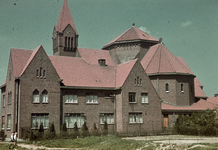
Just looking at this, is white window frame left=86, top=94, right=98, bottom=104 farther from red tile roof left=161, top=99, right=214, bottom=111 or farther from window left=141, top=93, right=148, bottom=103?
red tile roof left=161, top=99, right=214, bottom=111

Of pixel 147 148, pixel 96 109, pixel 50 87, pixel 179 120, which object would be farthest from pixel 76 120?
pixel 147 148

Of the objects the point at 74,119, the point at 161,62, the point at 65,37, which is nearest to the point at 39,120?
the point at 74,119

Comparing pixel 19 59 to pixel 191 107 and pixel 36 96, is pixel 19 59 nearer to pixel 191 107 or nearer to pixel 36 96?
pixel 36 96

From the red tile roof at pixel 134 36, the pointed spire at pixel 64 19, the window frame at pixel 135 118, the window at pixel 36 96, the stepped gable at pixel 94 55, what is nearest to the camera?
the window at pixel 36 96

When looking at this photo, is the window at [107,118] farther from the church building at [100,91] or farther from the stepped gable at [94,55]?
the stepped gable at [94,55]

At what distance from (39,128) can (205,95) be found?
109 ft

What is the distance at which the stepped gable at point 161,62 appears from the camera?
46.6 meters

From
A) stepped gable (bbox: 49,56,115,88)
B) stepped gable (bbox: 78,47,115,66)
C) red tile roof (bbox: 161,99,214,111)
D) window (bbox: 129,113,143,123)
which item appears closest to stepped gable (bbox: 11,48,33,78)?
stepped gable (bbox: 49,56,115,88)

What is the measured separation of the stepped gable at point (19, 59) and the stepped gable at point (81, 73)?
4.29m

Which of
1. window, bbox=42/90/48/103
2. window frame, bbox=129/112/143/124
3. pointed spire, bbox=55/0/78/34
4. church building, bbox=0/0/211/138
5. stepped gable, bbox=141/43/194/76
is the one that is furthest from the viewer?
pointed spire, bbox=55/0/78/34

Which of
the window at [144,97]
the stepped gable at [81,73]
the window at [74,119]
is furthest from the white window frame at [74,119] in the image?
the window at [144,97]

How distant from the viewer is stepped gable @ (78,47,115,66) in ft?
167

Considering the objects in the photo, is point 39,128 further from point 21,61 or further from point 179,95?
point 179,95

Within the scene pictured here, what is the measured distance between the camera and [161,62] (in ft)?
157
